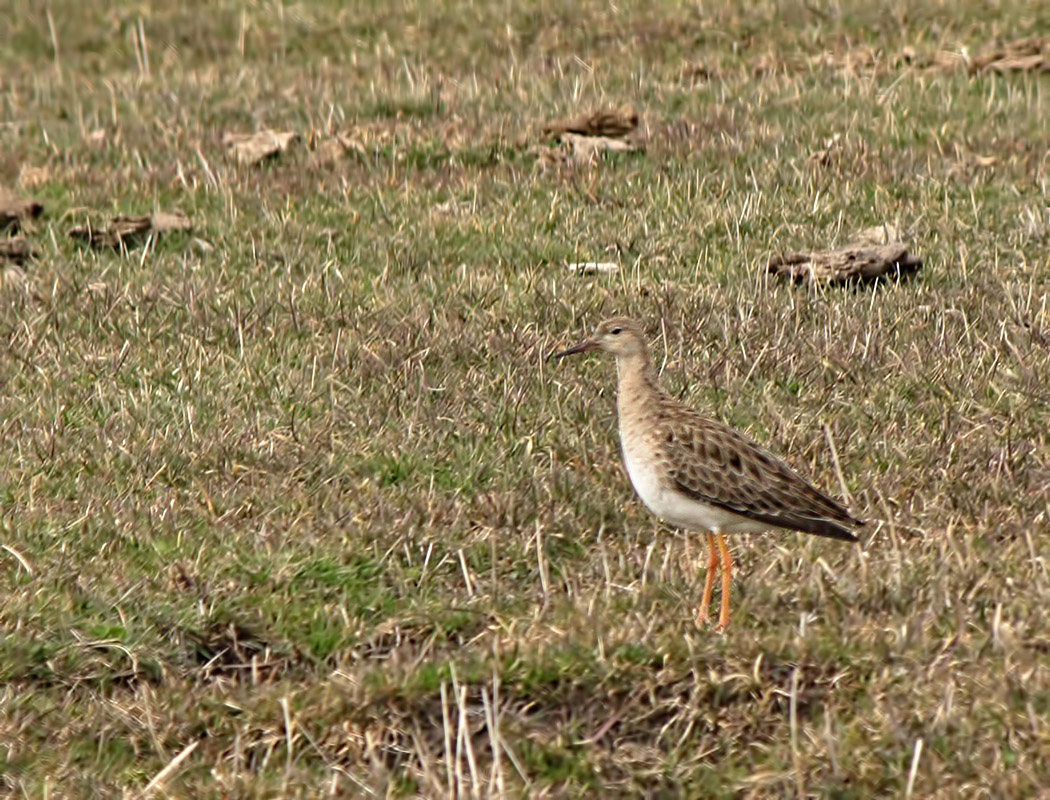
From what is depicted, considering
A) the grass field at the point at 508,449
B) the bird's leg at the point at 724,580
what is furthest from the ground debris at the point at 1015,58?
the bird's leg at the point at 724,580

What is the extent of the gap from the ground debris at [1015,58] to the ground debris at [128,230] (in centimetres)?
699

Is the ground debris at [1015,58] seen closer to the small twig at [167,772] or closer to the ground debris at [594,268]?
the ground debris at [594,268]

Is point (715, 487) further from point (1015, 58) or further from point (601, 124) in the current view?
point (1015, 58)

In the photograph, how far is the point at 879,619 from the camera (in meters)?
5.87

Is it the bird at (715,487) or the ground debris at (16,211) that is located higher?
the bird at (715,487)

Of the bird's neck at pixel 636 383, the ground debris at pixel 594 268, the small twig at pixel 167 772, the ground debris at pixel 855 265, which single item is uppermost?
the bird's neck at pixel 636 383

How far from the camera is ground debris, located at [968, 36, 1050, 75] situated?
14.4 metres

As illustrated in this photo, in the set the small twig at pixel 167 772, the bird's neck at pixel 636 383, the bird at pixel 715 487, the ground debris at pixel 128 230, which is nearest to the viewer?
the small twig at pixel 167 772

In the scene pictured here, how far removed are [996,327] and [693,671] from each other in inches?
143

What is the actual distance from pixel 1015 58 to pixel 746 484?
9713 millimetres

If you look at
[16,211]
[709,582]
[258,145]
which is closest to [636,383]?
[709,582]

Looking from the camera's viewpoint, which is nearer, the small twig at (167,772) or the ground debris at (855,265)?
the small twig at (167,772)

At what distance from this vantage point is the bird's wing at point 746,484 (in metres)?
5.98

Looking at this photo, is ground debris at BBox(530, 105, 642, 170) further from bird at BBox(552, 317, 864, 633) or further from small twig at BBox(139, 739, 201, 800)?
small twig at BBox(139, 739, 201, 800)
